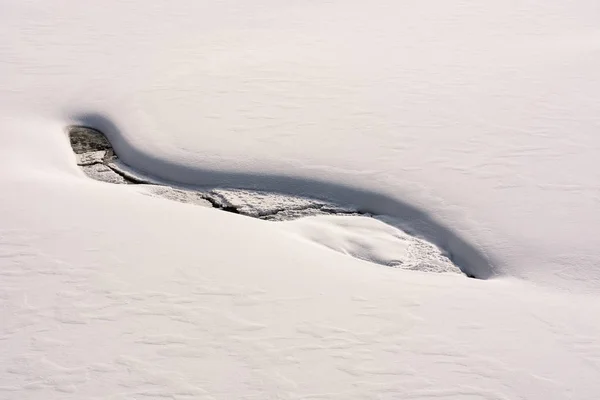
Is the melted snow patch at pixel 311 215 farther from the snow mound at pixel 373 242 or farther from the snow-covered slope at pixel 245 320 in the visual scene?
the snow-covered slope at pixel 245 320

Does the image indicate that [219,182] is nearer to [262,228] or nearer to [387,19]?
[262,228]

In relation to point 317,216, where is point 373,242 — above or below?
below

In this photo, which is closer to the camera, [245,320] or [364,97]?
[245,320]

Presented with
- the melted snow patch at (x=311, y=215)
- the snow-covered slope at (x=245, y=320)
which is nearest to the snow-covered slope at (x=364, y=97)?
the melted snow patch at (x=311, y=215)

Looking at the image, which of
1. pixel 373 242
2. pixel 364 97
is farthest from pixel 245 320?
pixel 364 97

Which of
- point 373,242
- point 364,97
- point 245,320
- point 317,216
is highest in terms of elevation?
point 364,97

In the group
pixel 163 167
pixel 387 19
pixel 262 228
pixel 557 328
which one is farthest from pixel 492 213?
pixel 387 19

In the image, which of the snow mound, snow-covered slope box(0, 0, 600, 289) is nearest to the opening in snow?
the snow mound

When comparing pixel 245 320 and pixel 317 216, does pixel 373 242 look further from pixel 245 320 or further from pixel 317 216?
pixel 245 320
